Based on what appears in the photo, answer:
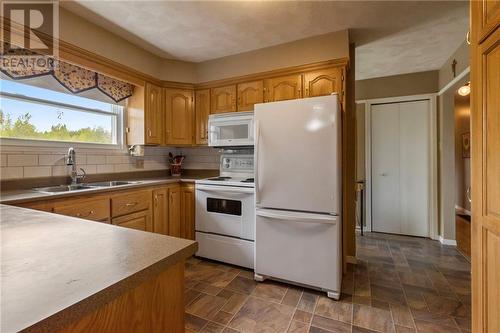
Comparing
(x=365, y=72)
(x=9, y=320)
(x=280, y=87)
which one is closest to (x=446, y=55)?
(x=365, y=72)

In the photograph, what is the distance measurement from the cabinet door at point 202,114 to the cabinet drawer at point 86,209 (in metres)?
1.40

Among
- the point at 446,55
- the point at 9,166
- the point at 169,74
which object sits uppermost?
the point at 446,55

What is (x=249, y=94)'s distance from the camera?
287cm

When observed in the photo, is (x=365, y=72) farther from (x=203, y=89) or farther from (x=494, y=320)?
(x=494, y=320)

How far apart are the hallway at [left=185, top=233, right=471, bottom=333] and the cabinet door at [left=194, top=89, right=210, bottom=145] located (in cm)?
149

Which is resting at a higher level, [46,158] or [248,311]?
[46,158]

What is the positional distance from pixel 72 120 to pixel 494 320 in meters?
3.30

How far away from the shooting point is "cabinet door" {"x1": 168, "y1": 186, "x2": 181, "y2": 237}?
2.76 meters

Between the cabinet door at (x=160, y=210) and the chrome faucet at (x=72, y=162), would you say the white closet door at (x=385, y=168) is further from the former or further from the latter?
the chrome faucet at (x=72, y=162)

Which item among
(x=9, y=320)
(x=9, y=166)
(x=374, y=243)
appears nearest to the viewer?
(x=9, y=320)

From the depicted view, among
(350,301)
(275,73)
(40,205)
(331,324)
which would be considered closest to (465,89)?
(275,73)

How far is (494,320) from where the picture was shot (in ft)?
3.19

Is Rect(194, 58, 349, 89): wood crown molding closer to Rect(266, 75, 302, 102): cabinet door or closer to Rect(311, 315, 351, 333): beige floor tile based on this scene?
Rect(266, 75, 302, 102): cabinet door

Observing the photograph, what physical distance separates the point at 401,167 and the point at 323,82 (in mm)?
2101
